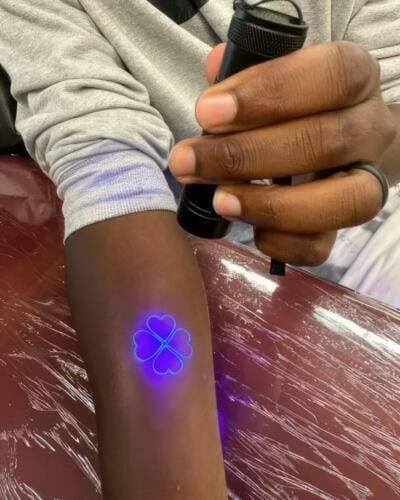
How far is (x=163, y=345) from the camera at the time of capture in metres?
0.53

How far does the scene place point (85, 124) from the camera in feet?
1.88

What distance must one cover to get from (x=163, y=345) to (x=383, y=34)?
0.63 metres

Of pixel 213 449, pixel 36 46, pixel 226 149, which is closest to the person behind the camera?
pixel 226 149

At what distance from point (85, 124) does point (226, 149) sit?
0.83 ft

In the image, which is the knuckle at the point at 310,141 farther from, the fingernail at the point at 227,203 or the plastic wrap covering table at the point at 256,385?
the plastic wrap covering table at the point at 256,385

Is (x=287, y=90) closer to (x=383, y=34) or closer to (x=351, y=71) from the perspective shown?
(x=351, y=71)

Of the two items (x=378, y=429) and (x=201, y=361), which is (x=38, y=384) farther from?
(x=378, y=429)

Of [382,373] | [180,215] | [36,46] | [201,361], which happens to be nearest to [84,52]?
[36,46]

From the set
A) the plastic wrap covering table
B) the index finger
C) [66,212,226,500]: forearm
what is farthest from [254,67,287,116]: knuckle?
the plastic wrap covering table

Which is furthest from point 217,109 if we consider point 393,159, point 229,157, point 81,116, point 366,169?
point 393,159

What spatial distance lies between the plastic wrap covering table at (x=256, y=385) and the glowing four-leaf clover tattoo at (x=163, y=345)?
0.33 feet

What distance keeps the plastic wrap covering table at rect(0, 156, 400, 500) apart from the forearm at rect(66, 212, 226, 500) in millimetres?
66

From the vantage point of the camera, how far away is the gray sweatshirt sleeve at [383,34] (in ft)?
2.52

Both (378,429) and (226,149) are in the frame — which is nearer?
(226,149)
